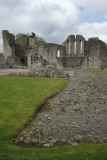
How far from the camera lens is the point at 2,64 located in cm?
3145

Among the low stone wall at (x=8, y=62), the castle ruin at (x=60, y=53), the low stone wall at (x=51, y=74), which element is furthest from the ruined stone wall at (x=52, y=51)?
the low stone wall at (x=51, y=74)

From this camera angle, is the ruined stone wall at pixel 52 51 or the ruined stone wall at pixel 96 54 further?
the ruined stone wall at pixel 52 51

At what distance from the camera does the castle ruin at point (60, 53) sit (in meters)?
33.7

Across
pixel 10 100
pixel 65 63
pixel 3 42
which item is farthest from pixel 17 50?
pixel 10 100

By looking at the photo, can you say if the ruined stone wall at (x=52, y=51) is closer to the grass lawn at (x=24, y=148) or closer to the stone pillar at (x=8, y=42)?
the stone pillar at (x=8, y=42)

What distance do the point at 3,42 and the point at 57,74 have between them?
30.6m

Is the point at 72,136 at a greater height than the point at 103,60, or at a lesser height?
lesser

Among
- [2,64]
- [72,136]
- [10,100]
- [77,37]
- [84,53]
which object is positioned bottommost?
[72,136]

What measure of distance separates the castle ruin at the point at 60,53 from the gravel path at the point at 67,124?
19238mm

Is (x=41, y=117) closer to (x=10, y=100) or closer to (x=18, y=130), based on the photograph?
(x=18, y=130)

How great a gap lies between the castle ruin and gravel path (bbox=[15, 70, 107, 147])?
19238 millimetres

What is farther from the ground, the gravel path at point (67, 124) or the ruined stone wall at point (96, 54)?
the ruined stone wall at point (96, 54)

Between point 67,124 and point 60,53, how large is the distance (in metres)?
35.6

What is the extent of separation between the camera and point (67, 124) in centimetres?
630
